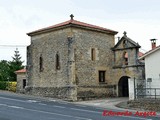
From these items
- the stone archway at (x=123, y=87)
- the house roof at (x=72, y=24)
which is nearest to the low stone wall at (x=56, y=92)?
the house roof at (x=72, y=24)

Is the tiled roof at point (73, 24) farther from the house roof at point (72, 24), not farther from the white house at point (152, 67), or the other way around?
the white house at point (152, 67)

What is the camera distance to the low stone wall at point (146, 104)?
23.5 meters

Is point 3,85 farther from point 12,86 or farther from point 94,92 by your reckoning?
point 94,92

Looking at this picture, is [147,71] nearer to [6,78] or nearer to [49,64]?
[49,64]

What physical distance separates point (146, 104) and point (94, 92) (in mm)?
9449

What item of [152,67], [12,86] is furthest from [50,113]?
[12,86]

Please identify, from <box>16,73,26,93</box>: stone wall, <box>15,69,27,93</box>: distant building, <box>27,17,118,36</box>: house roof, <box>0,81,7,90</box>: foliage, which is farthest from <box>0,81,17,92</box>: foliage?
<box>27,17,118,36</box>: house roof

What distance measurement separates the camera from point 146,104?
24.0 meters

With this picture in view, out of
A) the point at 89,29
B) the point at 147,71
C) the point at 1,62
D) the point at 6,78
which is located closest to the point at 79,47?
the point at 89,29

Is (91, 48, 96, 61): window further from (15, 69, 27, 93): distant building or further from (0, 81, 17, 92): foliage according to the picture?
(0, 81, 17, 92): foliage

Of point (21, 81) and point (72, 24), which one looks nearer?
point (72, 24)

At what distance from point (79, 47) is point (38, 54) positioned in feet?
18.9

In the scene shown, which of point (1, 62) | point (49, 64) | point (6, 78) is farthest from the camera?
point (1, 62)

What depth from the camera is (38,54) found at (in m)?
35.2
